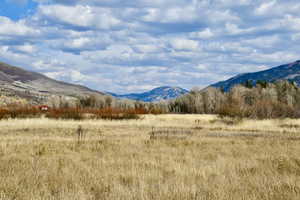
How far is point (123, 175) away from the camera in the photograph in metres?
9.26

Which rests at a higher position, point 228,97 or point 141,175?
point 228,97

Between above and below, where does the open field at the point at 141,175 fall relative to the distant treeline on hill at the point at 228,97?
below

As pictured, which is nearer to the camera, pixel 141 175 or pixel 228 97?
pixel 141 175

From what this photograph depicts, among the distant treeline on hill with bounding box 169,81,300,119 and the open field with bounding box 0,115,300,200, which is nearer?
the open field with bounding box 0,115,300,200

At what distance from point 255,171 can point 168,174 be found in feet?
8.14

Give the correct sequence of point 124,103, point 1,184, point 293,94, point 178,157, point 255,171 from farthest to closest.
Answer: point 124,103, point 293,94, point 178,157, point 255,171, point 1,184

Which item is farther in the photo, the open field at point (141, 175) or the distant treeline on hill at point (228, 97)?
the distant treeline on hill at point (228, 97)

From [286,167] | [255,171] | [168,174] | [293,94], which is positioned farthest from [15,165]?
[293,94]

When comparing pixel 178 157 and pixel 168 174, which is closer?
pixel 168 174

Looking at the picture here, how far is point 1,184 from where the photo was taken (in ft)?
25.7

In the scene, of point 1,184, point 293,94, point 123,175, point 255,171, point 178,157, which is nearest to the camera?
point 1,184

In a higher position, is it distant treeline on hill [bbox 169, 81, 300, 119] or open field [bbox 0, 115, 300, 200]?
distant treeline on hill [bbox 169, 81, 300, 119]

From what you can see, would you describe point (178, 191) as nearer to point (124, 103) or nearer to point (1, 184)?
point (1, 184)

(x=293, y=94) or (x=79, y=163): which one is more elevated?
(x=293, y=94)
